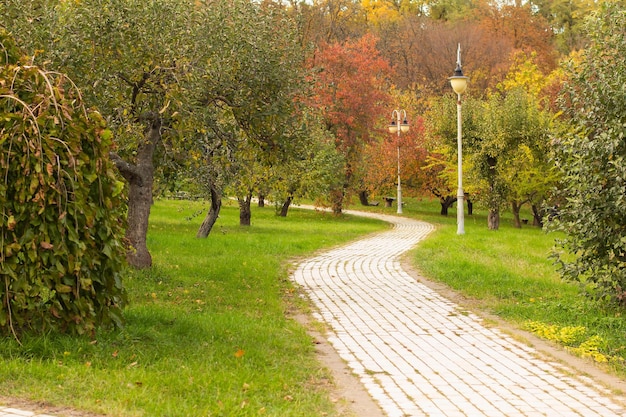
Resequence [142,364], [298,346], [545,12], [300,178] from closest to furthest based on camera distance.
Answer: [142,364] < [298,346] < [300,178] < [545,12]

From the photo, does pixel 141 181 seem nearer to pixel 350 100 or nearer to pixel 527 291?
pixel 527 291

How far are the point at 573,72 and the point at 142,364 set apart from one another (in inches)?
282

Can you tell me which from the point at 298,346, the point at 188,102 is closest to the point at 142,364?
the point at 298,346

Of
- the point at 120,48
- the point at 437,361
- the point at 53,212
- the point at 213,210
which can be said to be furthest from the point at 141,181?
the point at 213,210

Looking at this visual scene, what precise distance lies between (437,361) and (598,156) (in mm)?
3941

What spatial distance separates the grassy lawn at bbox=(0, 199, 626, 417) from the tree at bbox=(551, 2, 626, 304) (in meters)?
0.68

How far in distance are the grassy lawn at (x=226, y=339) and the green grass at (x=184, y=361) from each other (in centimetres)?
1

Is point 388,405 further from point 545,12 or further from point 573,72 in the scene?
point 545,12

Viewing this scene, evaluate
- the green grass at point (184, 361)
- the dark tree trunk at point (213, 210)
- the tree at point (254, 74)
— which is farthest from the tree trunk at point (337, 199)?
the green grass at point (184, 361)

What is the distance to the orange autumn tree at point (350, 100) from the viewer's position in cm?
3922

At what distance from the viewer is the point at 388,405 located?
622 centimetres

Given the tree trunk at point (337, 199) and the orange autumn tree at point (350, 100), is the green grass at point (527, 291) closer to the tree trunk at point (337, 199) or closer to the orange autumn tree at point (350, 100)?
the tree trunk at point (337, 199)

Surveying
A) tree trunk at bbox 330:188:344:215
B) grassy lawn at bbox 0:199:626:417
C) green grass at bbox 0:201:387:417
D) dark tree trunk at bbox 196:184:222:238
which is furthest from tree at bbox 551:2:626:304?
tree trunk at bbox 330:188:344:215

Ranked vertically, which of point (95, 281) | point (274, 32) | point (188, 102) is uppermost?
point (274, 32)
